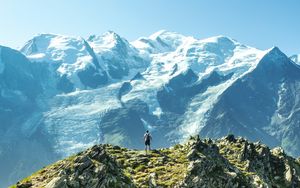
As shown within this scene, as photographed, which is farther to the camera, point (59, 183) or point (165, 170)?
point (165, 170)

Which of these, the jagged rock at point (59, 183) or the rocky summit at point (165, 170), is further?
the rocky summit at point (165, 170)

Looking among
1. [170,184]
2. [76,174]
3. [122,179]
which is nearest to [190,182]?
[170,184]

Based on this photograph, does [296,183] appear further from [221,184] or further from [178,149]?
[221,184]

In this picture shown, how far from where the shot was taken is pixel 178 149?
96.8m

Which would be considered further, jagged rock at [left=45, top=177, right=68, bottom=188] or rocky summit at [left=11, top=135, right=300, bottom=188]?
rocky summit at [left=11, top=135, right=300, bottom=188]

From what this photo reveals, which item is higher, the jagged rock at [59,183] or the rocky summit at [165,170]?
the jagged rock at [59,183]

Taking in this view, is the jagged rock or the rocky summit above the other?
the jagged rock

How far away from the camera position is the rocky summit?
2510 inches

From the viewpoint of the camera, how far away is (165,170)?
248 ft

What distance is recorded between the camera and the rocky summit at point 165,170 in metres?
63.8

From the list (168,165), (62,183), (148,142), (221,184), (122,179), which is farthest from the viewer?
(148,142)

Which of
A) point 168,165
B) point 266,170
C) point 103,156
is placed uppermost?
point 103,156

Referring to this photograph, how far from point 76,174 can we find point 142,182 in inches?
412

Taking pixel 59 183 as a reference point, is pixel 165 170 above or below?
below
